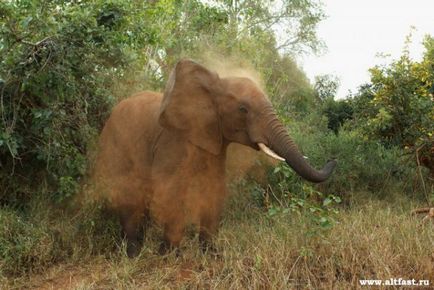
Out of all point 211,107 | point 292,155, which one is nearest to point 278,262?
point 292,155

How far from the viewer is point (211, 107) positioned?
5.41 meters

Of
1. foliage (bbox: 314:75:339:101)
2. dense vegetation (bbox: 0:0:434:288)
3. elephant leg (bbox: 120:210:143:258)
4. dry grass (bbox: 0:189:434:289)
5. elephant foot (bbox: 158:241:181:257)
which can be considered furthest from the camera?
foliage (bbox: 314:75:339:101)

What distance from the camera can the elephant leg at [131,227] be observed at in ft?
19.0

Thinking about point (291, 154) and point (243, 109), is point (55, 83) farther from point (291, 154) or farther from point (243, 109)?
point (291, 154)

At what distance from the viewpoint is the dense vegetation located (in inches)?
176

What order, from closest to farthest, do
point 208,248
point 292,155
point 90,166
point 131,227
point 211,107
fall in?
point 292,155, point 208,248, point 211,107, point 131,227, point 90,166

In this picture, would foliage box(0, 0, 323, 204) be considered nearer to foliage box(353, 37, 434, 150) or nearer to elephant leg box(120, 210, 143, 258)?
elephant leg box(120, 210, 143, 258)

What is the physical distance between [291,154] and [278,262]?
3.64 feet

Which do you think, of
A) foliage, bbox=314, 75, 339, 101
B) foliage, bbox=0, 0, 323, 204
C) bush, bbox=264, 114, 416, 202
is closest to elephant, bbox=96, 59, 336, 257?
foliage, bbox=0, 0, 323, 204

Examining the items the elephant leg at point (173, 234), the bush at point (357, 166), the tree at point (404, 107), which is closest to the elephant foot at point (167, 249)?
the elephant leg at point (173, 234)

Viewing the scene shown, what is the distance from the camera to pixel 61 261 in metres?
5.45

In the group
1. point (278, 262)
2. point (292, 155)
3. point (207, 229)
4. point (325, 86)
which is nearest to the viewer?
point (278, 262)

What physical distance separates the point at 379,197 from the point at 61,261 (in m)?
5.06

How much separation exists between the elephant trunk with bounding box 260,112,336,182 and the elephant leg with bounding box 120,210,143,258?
76.8 inches
